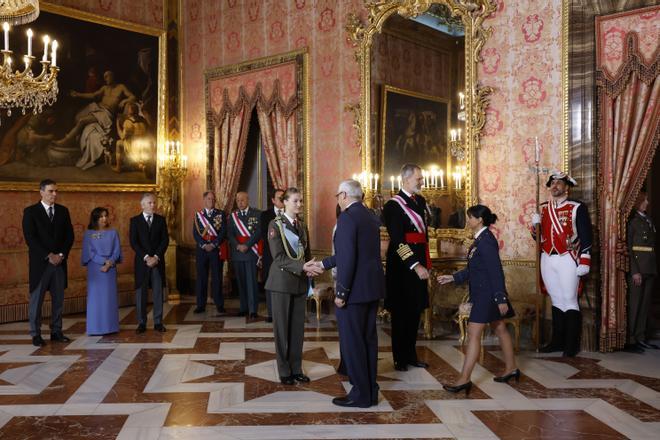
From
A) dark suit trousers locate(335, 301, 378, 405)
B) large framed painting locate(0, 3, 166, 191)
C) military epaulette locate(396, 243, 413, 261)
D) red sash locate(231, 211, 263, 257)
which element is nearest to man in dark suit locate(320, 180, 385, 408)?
dark suit trousers locate(335, 301, 378, 405)

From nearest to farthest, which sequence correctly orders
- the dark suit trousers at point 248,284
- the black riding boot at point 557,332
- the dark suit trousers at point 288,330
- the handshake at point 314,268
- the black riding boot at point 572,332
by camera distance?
the handshake at point 314,268, the dark suit trousers at point 288,330, the black riding boot at point 572,332, the black riding boot at point 557,332, the dark suit trousers at point 248,284

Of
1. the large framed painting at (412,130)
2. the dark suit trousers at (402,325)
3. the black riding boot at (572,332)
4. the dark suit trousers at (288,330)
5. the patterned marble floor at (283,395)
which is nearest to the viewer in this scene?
the patterned marble floor at (283,395)

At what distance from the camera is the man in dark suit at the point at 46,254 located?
645 centimetres

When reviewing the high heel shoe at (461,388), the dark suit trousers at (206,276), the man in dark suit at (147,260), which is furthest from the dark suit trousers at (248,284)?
the high heel shoe at (461,388)

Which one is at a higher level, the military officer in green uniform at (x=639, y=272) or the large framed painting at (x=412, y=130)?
the large framed painting at (x=412, y=130)

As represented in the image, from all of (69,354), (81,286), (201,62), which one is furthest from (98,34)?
(69,354)

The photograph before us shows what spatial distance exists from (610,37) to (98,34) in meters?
6.49

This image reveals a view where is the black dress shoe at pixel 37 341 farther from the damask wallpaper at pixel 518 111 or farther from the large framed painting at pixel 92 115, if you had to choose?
the damask wallpaper at pixel 518 111

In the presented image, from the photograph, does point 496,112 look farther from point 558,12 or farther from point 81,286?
point 81,286

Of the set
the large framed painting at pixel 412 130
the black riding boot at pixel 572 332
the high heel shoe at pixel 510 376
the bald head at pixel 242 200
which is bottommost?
the high heel shoe at pixel 510 376

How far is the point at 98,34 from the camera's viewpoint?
8953mm

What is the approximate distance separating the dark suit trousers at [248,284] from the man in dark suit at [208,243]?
0.45 meters

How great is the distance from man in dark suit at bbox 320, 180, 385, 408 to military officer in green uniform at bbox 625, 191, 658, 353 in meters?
3.17

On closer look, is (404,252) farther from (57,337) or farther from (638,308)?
(57,337)
